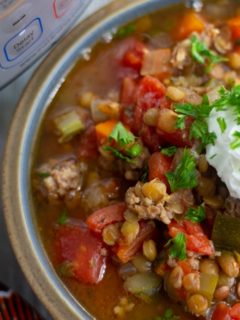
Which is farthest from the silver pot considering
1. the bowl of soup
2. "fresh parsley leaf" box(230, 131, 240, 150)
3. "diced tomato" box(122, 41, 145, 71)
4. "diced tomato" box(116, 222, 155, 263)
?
"fresh parsley leaf" box(230, 131, 240, 150)

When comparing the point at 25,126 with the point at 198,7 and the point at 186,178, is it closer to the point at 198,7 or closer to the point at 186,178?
the point at 186,178

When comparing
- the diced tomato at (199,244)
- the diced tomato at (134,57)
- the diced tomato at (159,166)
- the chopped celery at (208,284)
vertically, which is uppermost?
the diced tomato at (134,57)

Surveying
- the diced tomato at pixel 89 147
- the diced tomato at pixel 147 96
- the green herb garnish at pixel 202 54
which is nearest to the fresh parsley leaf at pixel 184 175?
the diced tomato at pixel 147 96

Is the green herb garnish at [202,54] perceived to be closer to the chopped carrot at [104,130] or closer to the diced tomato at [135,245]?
the chopped carrot at [104,130]

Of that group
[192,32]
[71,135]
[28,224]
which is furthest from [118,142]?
[192,32]

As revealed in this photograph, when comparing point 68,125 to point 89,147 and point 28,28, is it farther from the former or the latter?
point 28,28
